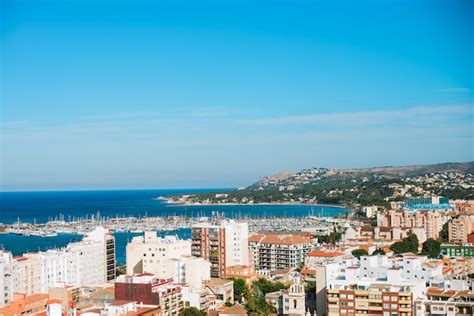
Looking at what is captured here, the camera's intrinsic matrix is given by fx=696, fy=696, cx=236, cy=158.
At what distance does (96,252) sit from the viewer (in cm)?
1367

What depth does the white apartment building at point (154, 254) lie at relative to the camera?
12605 millimetres

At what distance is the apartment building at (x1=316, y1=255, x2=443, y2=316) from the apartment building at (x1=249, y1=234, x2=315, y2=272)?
17.2ft

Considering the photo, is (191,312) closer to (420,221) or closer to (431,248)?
(431,248)

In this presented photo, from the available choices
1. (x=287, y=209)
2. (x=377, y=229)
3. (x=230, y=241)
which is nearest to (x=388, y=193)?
(x=287, y=209)

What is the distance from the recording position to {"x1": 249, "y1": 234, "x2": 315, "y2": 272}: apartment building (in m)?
15.5

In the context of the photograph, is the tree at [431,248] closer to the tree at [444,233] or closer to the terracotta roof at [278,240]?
the terracotta roof at [278,240]

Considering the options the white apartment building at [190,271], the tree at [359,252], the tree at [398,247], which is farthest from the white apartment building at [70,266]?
the tree at [398,247]

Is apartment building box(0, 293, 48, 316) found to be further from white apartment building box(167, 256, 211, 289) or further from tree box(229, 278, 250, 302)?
tree box(229, 278, 250, 302)

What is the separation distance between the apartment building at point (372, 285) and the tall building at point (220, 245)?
3.85 m

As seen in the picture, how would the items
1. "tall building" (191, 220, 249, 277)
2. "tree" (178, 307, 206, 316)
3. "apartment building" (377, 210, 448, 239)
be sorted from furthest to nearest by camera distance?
"apartment building" (377, 210, 448, 239), "tall building" (191, 220, 249, 277), "tree" (178, 307, 206, 316)

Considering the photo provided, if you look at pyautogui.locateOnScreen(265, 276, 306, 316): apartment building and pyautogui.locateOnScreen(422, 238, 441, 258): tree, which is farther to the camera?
pyautogui.locateOnScreen(422, 238, 441, 258): tree

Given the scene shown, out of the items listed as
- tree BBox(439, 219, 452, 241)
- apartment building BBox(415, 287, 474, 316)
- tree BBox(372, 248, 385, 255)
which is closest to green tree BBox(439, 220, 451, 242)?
tree BBox(439, 219, 452, 241)

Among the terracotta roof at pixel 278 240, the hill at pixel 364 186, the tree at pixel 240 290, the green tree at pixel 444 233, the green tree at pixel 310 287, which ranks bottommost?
the tree at pixel 240 290

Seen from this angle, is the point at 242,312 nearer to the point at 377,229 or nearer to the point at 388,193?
the point at 377,229
